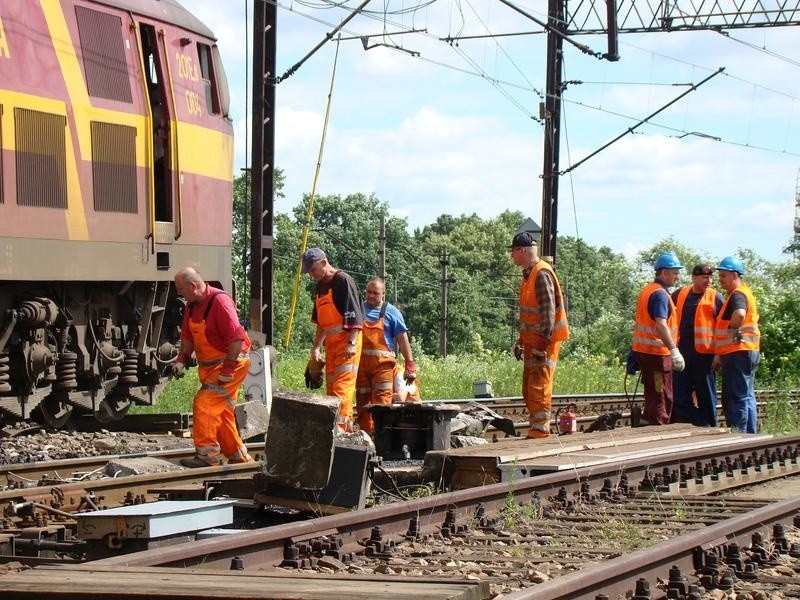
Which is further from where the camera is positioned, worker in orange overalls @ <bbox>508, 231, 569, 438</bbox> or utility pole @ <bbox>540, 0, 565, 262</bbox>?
utility pole @ <bbox>540, 0, 565, 262</bbox>

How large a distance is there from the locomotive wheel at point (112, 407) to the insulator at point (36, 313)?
7.55 feet

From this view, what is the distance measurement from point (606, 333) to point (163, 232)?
177 feet

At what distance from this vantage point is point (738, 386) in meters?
13.0

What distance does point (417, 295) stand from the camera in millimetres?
80125

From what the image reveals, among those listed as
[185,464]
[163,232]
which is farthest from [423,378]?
[185,464]

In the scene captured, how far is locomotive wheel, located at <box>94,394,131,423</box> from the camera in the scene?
13.7 m

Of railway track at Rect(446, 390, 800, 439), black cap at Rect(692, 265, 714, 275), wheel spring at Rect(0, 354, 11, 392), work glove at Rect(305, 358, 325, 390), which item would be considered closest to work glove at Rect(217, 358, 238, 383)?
work glove at Rect(305, 358, 325, 390)

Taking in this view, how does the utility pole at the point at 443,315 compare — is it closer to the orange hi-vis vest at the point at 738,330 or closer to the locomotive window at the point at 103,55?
the orange hi-vis vest at the point at 738,330

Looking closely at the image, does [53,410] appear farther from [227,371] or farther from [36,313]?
[227,371]

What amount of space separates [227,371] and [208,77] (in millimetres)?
4957

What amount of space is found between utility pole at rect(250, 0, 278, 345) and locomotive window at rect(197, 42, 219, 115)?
12.2 ft

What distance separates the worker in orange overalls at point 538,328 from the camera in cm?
1130

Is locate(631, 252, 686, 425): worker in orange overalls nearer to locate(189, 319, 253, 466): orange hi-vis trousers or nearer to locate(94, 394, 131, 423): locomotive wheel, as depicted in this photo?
locate(189, 319, 253, 466): orange hi-vis trousers

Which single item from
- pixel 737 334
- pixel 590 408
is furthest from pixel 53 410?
pixel 590 408
